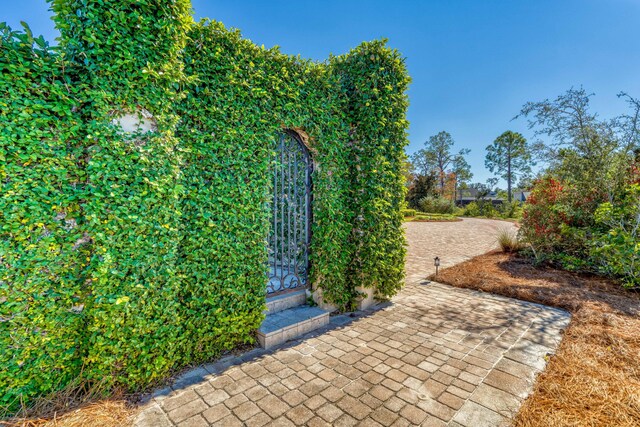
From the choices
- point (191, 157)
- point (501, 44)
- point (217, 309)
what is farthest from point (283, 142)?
point (501, 44)

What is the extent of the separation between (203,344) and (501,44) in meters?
9.77

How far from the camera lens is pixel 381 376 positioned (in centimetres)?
258

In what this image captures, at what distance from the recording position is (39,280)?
1935mm

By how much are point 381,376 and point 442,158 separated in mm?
40686

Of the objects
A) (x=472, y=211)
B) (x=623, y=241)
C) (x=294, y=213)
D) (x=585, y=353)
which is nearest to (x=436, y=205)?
(x=472, y=211)

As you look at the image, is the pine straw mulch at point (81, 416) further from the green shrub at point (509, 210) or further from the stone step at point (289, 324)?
the green shrub at point (509, 210)

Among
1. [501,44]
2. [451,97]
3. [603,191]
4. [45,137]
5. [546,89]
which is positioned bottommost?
[603,191]

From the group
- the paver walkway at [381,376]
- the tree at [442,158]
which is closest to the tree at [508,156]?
the tree at [442,158]

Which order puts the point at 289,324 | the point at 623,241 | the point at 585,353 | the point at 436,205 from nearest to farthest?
the point at 585,353, the point at 289,324, the point at 623,241, the point at 436,205

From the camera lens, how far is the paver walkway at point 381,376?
82.0 inches

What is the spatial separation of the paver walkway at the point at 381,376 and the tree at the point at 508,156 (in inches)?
1655

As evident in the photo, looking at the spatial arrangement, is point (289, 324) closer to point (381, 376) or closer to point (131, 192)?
point (381, 376)

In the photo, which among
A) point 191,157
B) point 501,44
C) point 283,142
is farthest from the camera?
point 501,44

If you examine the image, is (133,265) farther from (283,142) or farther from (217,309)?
(283,142)
